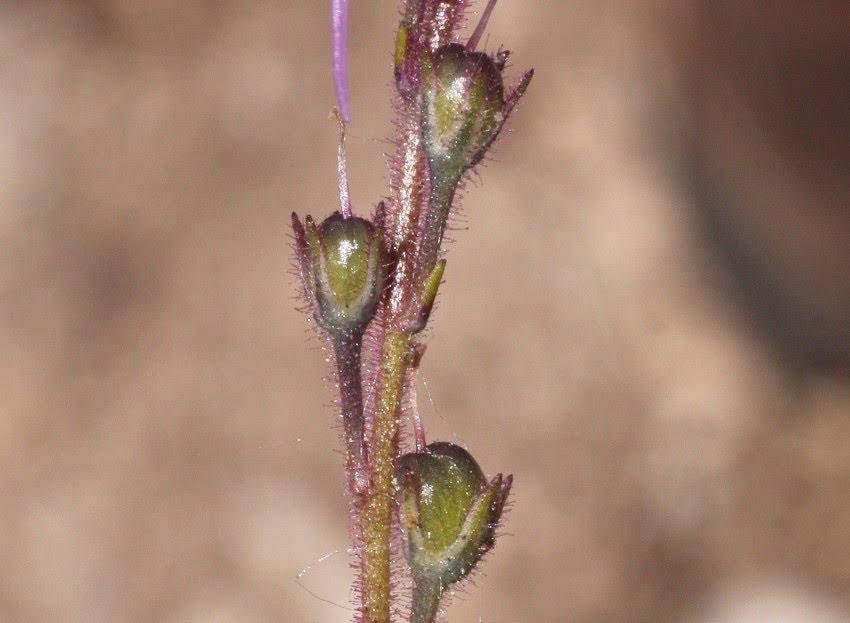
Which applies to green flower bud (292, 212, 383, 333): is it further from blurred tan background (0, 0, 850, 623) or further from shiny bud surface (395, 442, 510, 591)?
blurred tan background (0, 0, 850, 623)

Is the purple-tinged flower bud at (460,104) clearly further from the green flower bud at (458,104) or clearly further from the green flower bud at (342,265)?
the green flower bud at (342,265)

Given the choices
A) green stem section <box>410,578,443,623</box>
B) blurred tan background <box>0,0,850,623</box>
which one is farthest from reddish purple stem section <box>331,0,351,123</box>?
blurred tan background <box>0,0,850,623</box>

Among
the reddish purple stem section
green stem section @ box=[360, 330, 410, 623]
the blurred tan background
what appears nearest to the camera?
the reddish purple stem section

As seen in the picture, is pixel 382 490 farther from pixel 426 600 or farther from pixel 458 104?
pixel 458 104

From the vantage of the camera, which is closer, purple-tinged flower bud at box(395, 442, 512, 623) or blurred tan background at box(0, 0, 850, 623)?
purple-tinged flower bud at box(395, 442, 512, 623)

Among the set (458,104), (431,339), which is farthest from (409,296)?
(431,339)

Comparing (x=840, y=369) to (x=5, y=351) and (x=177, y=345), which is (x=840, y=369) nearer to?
(x=177, y=345)

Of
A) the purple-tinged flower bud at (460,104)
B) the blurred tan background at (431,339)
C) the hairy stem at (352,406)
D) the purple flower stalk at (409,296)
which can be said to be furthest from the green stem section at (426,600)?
the blurred tan background at (431,339)
